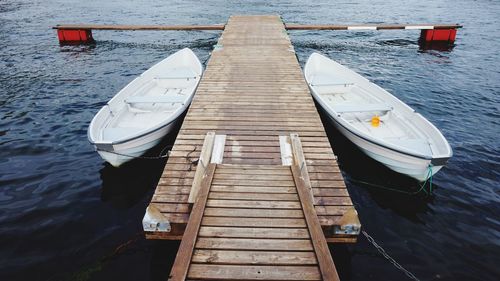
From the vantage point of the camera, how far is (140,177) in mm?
7863

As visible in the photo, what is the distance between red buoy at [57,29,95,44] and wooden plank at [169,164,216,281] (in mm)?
19112

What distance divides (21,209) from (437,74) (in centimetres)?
1740

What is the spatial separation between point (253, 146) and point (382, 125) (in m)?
4.23

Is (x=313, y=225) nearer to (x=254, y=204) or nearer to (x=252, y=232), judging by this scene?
(x=252, y=232)

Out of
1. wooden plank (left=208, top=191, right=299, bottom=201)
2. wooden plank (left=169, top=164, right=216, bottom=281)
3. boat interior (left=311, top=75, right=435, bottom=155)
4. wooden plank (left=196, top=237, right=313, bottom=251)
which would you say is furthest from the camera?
boat interior (left=311, top=75, right=435, bottom=155)

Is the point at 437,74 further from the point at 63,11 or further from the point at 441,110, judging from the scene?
the point at 63,11

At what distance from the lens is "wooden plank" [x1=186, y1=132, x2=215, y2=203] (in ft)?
17.1

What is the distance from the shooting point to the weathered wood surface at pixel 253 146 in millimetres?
5059

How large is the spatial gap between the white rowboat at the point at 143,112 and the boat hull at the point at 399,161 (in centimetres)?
512

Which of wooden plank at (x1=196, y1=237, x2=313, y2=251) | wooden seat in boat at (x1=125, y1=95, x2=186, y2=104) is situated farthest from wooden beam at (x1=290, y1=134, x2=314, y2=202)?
wooden seat in boat at (x1=125, y1=95, x2=186, y2=104)

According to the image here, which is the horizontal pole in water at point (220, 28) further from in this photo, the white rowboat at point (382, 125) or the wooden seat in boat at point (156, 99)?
the wooden seat in boat at point (156, 99)

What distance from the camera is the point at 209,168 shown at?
5.83 metres

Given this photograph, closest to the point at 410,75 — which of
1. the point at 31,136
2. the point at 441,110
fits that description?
the point at 441,110

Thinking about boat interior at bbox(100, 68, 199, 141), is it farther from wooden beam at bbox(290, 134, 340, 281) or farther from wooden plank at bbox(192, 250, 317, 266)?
wooden plank at bbox(192, 250, 317, 266)
